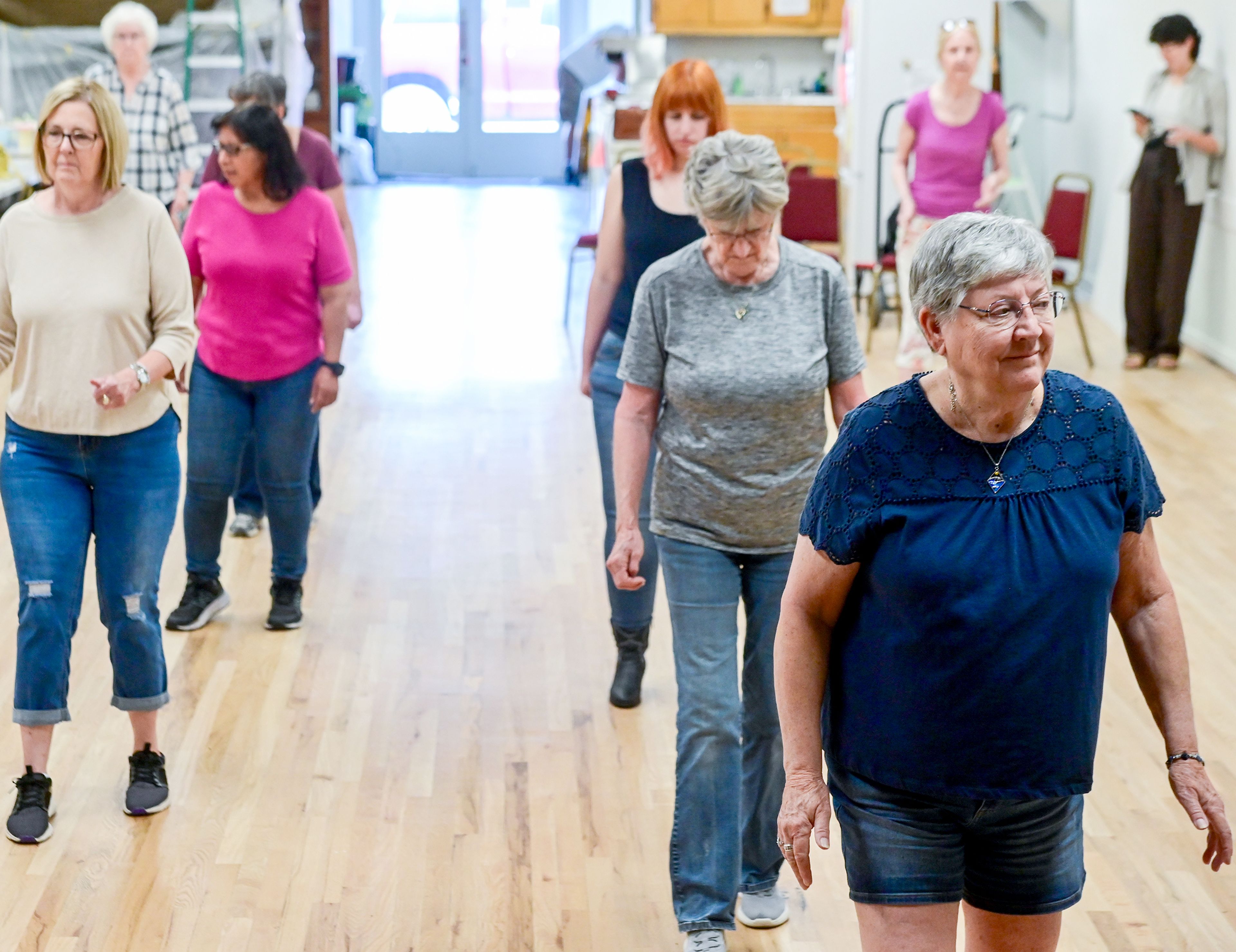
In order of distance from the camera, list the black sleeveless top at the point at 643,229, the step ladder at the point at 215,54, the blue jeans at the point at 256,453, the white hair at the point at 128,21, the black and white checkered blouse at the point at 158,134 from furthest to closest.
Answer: the step ladder at the point at 215,54 < the white hair at the point at 128,21 < the black and white checkered blouse at the point at 158,134 < the blue jeans at the point at 256,453 < the black sleeveless top at the point at 643,229

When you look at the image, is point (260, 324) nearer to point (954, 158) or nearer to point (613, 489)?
point (613, 489)

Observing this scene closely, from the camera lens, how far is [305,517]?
475 centimetres

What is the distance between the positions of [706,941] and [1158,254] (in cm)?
654

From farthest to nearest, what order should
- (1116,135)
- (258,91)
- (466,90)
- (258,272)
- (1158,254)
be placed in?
1. (466,90)
2. (1116,135)
3. (1158,254)
4. (258,91)
5. (258,272)

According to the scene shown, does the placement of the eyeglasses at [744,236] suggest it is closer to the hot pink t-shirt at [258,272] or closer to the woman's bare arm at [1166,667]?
the woman's bare arm at [1166,667]

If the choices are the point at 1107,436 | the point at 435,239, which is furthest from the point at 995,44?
the point at 1107,436

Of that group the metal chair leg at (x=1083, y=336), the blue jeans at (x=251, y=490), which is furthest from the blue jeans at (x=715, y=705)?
the metal chair leg at (x=1083, y=336)

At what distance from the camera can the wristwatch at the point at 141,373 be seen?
3.25 meters

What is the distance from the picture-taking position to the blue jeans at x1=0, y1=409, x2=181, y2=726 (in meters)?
3.29

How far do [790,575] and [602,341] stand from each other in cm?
197

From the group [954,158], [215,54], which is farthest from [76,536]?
[215,54]

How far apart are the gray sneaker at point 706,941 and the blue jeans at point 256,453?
85.8 inches

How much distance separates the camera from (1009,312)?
188 cm

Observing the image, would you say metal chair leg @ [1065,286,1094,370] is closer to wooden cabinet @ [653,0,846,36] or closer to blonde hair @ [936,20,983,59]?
blonde hair @ [936,20,983,59]
